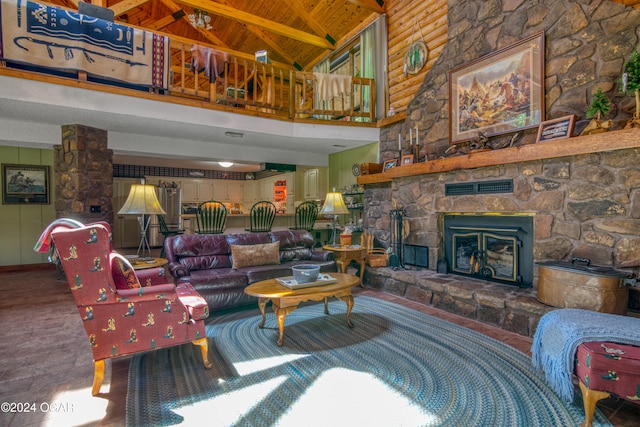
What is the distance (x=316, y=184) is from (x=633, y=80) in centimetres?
556

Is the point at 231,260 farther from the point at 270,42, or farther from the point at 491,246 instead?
the point at 270,42

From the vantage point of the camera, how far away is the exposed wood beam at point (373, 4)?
17.7 ft

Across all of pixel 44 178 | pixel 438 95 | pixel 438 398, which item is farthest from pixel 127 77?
pixel 438 398

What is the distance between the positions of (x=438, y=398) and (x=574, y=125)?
2781 millimetres

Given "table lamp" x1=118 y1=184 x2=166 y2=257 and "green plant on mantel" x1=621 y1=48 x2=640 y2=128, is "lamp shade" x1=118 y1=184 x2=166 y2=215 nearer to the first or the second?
"table lamp" x1=118 y1=184 x2=166 y2=257

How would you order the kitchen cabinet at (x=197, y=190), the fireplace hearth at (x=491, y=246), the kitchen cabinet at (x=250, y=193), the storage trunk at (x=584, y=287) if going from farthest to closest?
the kitchen cabinet at (x=250, y=193) → the kitchen cabinet at (x=197, y=190) → the fireplace hearth at (x=491, y=246) → the storage trunk at (x=584, y=287)

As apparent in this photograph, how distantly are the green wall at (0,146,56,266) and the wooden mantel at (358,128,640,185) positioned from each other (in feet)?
21.9

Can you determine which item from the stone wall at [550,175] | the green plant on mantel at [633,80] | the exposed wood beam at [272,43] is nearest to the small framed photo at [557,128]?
the stone wall at [550,175]

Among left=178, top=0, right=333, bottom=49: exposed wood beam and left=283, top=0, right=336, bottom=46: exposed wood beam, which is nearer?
left=178, top=0, right=333, bottom=49: exposed wood beam

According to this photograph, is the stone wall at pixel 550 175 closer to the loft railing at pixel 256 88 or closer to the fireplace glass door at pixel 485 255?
the fireplace glass door at pixel 485 255

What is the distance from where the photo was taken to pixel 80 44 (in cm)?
365

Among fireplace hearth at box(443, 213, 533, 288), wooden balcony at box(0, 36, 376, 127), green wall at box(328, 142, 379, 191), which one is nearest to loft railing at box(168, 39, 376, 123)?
wooden balcony at box(0, 36, 376, 127)

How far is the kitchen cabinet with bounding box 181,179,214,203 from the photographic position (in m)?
9.66

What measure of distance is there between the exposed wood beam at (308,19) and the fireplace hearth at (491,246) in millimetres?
5061
